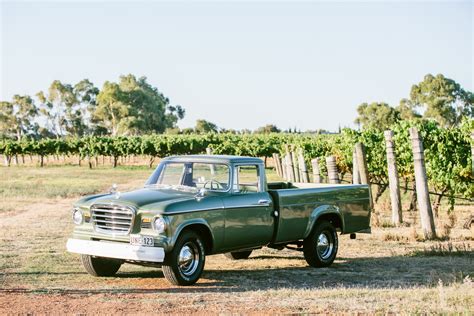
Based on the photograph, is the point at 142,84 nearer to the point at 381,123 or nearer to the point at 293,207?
the point at 381,123

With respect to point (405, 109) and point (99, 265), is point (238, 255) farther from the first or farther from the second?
point (405, 109)

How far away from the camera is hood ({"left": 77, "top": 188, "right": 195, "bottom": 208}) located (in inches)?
395

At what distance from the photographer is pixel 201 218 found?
33.4ft

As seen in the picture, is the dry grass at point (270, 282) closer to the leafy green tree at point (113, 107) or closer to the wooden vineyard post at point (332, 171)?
the wooden vineyard post at point (332, 171)

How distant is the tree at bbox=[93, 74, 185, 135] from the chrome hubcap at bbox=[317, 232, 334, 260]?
12335 centimetres

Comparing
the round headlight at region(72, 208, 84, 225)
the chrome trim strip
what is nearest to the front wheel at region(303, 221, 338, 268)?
the chrome trim strip

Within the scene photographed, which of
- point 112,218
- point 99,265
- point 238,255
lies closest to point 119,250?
point 112,218

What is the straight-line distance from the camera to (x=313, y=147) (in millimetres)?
33031

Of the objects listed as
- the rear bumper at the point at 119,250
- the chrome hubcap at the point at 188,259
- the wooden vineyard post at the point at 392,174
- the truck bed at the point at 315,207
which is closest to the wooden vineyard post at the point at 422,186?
the wooden vineyard post at the point at 392,174

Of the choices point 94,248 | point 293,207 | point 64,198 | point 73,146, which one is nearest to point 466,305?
point 293,207

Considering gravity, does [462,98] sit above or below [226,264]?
above

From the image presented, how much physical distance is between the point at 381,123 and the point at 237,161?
4254 inches

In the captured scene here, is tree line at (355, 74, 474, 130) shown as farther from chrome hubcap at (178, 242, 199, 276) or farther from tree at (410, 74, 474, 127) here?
chrome hubcap at (178, 242, 199, 276)

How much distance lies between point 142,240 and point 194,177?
1.72 m
